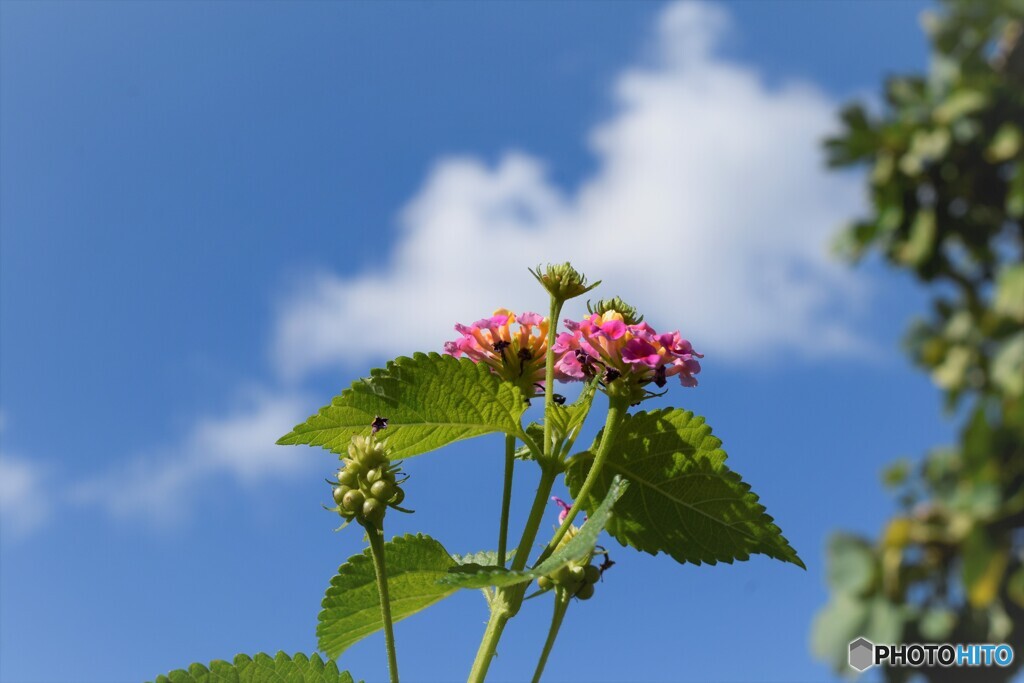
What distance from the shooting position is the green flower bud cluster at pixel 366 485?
1.72 meters

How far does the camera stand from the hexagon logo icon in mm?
891

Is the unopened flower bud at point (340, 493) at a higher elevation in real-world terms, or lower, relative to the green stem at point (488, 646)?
higher

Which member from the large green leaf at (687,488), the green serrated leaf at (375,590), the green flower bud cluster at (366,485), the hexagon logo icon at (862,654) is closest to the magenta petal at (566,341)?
the large green leaf at (687,488)

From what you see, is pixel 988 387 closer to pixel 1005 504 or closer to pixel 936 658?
pixel 1005 504

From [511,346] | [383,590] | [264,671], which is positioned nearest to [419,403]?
[511,346]

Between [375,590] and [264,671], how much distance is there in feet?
0.89

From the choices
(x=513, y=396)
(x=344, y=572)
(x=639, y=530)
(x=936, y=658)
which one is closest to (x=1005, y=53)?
(x=936, y=658)

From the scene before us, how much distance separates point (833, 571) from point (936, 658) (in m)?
0.20

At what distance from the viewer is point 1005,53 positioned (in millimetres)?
978

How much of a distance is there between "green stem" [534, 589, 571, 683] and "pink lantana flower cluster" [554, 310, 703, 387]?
41 centimetres

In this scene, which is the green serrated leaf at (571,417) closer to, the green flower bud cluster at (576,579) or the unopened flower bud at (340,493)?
the green flower bud cluster at (576,579)

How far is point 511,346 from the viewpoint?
2.03 metres

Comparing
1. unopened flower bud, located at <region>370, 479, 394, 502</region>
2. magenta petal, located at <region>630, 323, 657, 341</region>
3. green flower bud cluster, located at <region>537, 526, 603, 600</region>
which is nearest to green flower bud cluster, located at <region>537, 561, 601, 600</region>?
green flower bud cluster, located at <region>537, 526, 603, 600</region>

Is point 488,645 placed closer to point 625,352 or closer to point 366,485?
point 366,485
